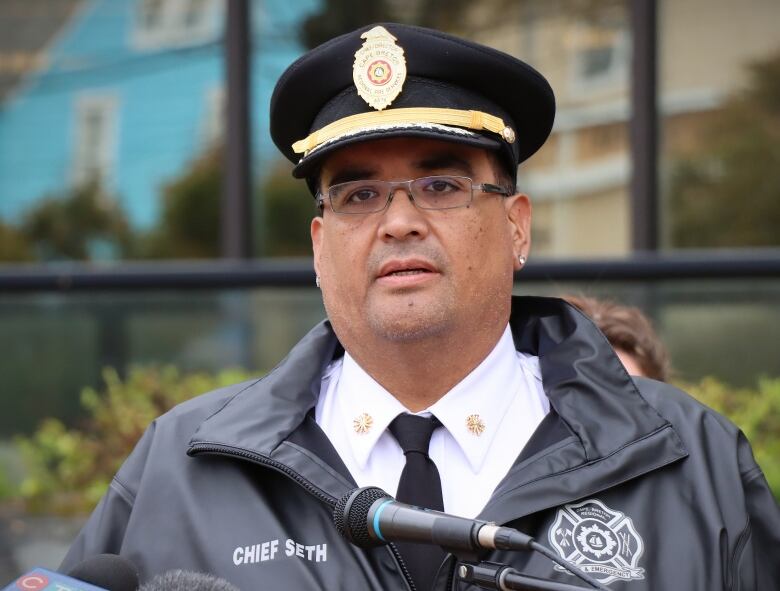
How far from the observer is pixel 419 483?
2734 millimetres

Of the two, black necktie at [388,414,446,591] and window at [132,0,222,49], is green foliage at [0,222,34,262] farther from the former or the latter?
black necktie at [388,414,446,591]

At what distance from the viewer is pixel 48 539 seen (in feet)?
19.1

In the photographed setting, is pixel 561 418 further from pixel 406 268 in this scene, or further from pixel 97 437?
pixel 97 437

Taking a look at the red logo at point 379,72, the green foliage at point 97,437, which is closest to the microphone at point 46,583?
the red logo at point 379,72

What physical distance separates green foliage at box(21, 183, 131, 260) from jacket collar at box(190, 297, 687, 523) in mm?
4830

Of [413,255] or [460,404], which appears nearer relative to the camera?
[413,255]

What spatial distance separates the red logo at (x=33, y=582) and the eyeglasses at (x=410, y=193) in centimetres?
108

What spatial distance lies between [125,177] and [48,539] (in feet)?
8.63

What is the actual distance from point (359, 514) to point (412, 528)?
0.46ft

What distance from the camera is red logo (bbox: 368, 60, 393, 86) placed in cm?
283

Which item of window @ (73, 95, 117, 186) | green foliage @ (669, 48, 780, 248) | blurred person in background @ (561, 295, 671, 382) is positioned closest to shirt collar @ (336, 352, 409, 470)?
blurred person in background @ (561, 295, 671, 382)

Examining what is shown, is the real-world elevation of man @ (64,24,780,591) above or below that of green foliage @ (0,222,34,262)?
below

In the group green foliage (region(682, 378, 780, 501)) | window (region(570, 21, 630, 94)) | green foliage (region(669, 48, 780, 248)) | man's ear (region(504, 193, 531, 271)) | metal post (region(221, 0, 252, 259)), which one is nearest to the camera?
man's ear (region(504, 193, 531, 271))

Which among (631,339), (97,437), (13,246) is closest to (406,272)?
(631,339)
